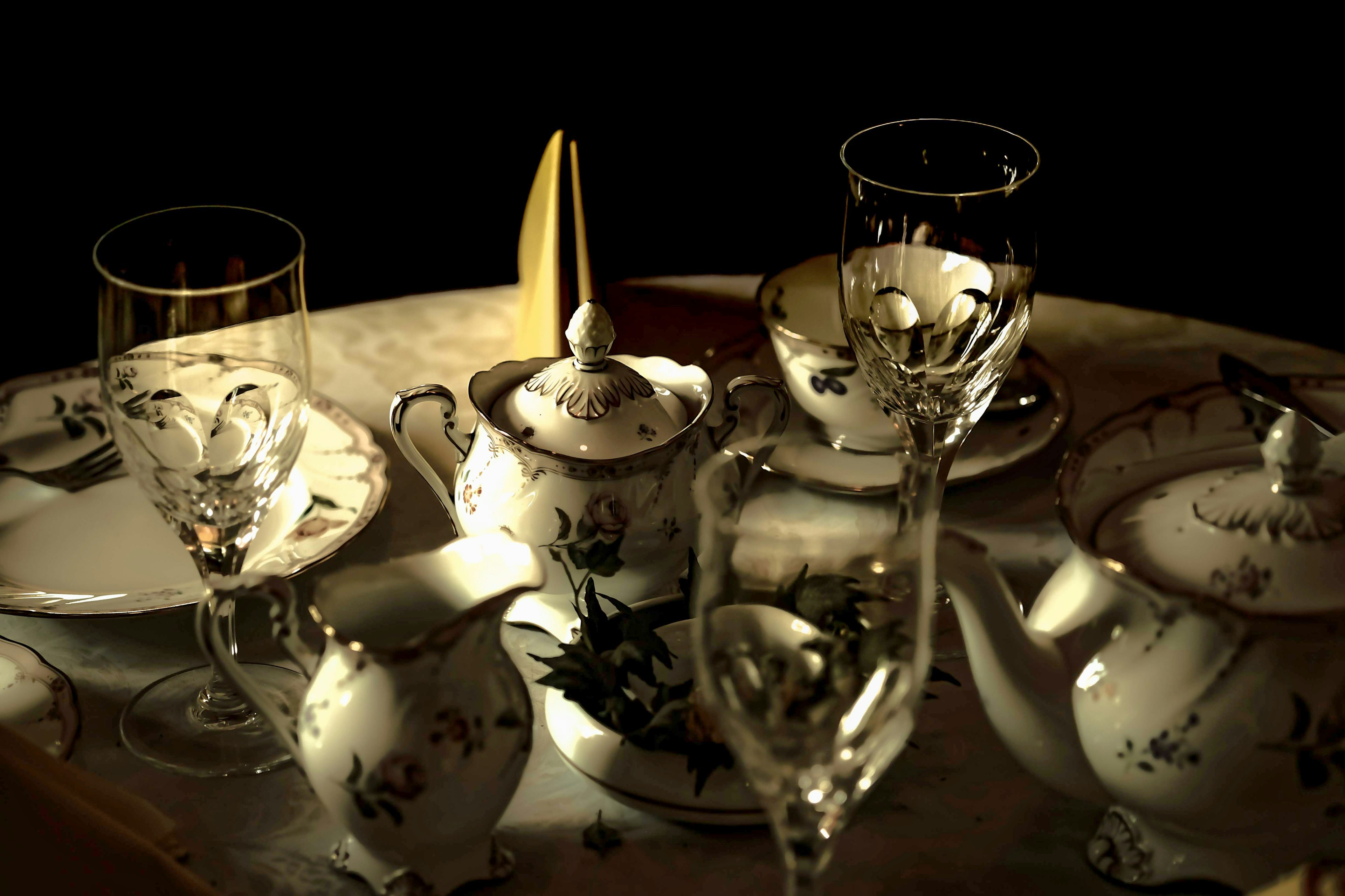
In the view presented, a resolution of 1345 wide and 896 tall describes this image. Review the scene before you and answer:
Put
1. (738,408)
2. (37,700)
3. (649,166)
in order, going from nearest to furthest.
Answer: (37,700)
(738,408)
(649,166)

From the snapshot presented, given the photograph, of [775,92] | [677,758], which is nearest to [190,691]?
[677,758]

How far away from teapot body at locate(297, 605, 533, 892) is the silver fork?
387 mm

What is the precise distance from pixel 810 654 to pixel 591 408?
285 millimetres

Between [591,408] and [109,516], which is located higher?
[591,408]

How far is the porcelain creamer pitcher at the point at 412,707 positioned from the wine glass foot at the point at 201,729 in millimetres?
107

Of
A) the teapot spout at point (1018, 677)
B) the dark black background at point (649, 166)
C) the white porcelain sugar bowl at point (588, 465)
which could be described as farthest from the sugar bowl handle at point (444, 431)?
the dark black background at point (649, 166)

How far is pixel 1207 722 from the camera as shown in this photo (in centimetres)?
53

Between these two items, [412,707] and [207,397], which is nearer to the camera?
[412,707]

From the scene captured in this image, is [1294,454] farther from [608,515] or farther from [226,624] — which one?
[226,624]

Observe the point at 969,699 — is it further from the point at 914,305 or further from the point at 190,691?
the point at 190,691

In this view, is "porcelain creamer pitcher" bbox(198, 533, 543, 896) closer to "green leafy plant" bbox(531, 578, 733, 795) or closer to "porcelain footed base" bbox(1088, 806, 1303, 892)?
"green leafy plant" bbox(531, 578, 733, 795)

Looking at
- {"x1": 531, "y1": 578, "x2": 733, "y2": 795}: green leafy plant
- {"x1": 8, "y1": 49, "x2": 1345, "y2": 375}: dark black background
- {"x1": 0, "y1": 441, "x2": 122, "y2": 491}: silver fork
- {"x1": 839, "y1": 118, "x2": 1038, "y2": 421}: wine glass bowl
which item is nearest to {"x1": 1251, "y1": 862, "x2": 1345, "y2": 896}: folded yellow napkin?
{"x1": 531, "y1": 578, "x2": 733, "y2": 795}: green leafy plant

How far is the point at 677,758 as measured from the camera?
1.97ft

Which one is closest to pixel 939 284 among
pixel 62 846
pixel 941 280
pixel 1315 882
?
pixel 941 280
